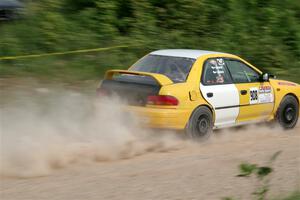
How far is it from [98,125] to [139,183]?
251 centimetres

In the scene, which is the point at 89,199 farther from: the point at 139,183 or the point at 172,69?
the point at 172,69

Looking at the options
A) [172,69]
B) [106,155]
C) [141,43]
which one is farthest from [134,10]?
[106,155]

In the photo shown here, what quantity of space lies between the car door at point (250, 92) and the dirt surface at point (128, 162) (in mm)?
370

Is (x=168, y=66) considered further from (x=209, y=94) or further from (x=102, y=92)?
(x=102, y=92)

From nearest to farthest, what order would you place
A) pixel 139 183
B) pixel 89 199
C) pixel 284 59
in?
pixel 89 199 → pixel 139 183 → pixel 284 59

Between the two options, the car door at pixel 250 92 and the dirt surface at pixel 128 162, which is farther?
the car door at pixel 250 92

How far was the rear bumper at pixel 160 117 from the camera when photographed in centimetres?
935

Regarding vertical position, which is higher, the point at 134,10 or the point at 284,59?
the point at 134,10

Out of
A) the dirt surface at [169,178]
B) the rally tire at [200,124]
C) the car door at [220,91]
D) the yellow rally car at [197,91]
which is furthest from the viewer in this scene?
the car door at [220,91]

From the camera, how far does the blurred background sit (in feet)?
48.8

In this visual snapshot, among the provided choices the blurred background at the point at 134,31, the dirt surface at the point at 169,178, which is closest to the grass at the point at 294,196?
the dirt surface at the point at 169,178

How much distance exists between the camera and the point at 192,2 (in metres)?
17.0

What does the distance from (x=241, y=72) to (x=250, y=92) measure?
0.38 meters

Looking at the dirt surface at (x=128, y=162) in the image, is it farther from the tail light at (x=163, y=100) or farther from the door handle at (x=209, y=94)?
the door handle at (x=209, y=94)
